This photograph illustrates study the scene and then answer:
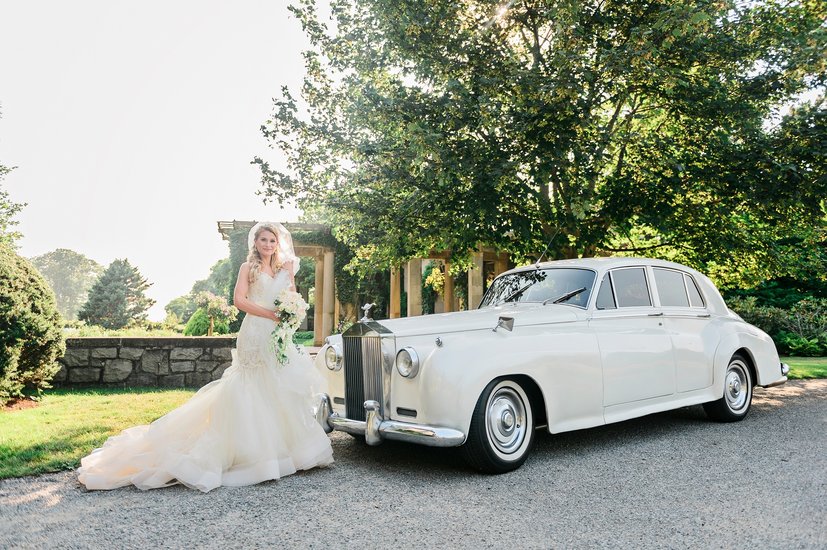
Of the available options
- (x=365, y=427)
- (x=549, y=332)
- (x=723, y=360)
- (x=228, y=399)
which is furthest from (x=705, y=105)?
(x=228, y=399)

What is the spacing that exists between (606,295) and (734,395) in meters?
2.44

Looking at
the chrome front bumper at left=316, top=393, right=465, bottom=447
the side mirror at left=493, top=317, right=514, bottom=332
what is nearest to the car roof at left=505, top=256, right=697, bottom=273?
the side mirror at left=493, top=317, right=514, bottom=332

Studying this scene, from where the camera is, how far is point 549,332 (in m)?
4.99

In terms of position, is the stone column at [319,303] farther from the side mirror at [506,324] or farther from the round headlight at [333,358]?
the side mirror at [506,324]

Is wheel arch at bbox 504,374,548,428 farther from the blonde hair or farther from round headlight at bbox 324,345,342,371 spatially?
the blonde hair

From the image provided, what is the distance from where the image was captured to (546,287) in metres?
5.85

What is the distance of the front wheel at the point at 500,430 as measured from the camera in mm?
4367

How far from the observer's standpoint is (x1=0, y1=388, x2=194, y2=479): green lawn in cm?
503

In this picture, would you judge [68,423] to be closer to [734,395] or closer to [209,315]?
[734,395]

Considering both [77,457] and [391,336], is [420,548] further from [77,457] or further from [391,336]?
[77,457]

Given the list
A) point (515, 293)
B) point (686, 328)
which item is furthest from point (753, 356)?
point (515, 293)

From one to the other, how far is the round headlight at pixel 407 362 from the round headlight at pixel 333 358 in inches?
32.7

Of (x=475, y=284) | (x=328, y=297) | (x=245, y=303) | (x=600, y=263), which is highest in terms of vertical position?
(x=475, y=284)

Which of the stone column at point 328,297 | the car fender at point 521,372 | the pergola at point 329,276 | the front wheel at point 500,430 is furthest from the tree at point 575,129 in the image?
the stone column at point 328,297
